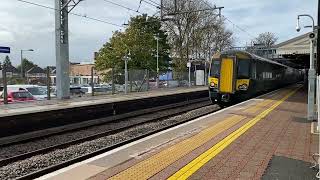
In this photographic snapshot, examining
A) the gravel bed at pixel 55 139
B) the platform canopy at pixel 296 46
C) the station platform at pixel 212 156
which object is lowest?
the gravel bed at pixel 55 139

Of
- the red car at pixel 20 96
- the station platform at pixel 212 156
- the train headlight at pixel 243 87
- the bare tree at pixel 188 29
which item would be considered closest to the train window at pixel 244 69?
the train headlight at pixel 243 87

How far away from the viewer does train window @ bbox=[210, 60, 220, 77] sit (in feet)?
83.8

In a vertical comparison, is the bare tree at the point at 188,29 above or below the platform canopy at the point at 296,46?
above

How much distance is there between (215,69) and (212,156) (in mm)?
17608

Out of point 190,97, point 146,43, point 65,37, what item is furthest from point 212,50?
point 65,37

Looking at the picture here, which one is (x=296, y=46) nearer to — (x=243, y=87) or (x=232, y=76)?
(x=243, y=87)

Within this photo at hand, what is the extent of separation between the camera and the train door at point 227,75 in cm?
2497

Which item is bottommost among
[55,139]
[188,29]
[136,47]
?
[55,139]

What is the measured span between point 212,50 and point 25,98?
157 feet

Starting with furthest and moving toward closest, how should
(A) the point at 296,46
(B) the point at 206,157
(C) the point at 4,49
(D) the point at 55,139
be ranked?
(A) the point at 296,46, (C) the point at 4,49, (D) the point at 55,139, (B) the point at 206,157

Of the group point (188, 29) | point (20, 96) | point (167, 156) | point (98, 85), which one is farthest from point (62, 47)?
point (188, 29)

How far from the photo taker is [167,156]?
8.52 meters

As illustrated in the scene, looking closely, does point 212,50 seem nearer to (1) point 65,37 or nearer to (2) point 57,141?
(1) point 65,37

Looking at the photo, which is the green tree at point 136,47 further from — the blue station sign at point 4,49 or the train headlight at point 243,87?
the blue station sign at point 4,49
